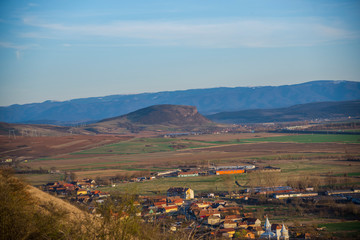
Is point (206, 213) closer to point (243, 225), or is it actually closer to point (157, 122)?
point (243, 225)

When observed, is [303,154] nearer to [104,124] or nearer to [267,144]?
[267,144]

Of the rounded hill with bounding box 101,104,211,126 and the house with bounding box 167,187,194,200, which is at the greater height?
the rounded hill with bounding box 101,104,211,126

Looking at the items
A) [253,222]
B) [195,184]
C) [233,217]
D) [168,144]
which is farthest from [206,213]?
[168,144]

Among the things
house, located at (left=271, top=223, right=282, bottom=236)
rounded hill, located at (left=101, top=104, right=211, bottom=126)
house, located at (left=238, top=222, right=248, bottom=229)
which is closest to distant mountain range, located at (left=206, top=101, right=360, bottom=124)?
rounded hill, located at (left=101, top=104, right=211, bottom=126)

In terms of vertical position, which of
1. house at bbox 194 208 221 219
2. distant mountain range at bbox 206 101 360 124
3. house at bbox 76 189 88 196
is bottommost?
house at bbox 76 189 88 196

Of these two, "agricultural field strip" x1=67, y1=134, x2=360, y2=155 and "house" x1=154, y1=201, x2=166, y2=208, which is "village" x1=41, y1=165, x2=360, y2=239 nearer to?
"house" x1=154, y1=201, x2=166, y2=208

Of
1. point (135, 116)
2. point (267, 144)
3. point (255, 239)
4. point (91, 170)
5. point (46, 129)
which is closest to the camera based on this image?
point (255, 239)

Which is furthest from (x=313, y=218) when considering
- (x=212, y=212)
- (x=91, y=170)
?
(x=91, y=170)
